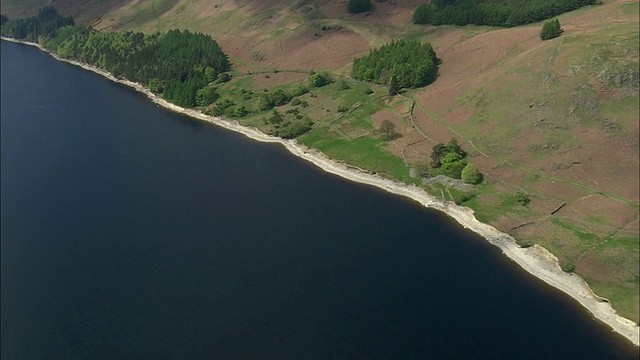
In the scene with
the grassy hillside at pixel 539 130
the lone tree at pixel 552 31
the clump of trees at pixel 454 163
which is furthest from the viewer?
the lone tree at pixel 552 31

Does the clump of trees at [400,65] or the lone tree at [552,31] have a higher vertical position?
the lone tree at [552,31]

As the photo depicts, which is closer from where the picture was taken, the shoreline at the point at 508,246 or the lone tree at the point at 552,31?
the shoreline at the point at 508,246

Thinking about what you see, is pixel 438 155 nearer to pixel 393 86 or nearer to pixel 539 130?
pixel 539 130

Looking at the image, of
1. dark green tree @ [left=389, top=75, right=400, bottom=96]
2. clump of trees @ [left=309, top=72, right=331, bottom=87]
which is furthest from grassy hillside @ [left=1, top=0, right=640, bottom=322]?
clump of trees @ [left=309, top=72, right=331, bottom=87]

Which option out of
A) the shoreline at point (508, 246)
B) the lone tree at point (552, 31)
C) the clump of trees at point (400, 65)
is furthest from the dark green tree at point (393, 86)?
the lone tree at point (552, 31)

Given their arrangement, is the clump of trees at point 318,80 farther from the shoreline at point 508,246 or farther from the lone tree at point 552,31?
the lone tree at point 552,31

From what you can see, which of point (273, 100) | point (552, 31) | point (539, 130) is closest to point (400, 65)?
point (273, 100)

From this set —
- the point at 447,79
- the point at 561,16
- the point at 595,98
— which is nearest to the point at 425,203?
the point at 595,98

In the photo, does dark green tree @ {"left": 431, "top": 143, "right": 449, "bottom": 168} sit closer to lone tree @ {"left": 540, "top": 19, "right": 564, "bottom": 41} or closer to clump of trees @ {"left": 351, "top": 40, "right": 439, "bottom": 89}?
clump of trees @ {"left": 351, "top": 40, "right": 439, "bottom": 89}
